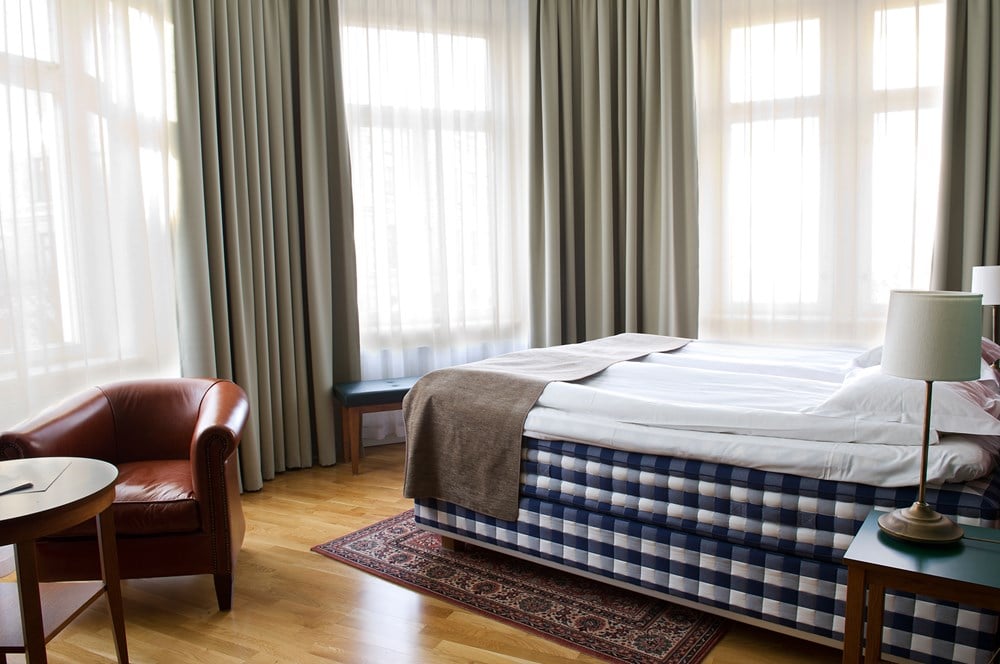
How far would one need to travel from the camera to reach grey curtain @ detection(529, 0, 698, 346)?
178 inches

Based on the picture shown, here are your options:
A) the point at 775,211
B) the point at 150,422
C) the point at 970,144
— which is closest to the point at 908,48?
the point at 970,144

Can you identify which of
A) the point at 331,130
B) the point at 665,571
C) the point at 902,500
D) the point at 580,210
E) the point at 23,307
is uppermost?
the point at 331,130

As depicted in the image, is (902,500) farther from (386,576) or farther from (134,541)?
(134,541)

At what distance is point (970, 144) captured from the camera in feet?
12.4

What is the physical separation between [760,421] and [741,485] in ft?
0.66

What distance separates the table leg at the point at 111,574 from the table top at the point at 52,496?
0.13 m

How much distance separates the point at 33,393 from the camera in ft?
9.98

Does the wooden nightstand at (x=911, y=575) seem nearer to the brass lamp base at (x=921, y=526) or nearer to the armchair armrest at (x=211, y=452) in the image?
the brass lamp base at (x=921, y=526)

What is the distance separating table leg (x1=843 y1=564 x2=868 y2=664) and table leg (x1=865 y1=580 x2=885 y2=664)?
0.02 meters

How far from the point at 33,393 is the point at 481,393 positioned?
1.84 meters

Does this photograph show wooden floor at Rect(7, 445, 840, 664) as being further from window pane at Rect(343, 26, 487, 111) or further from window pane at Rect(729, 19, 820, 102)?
window pane at Rect(729, 19, 820, 102)

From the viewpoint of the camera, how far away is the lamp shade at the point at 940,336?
1579 millimetres

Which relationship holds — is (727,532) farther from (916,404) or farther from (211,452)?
(211,452)

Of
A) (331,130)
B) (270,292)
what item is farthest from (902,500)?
(331,130)
